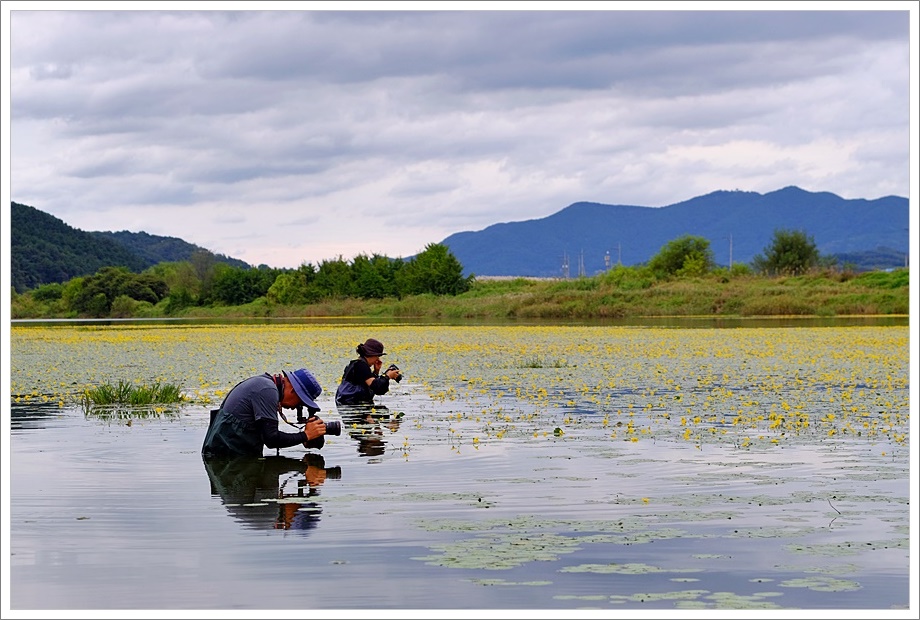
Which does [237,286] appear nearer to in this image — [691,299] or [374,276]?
[374,276]

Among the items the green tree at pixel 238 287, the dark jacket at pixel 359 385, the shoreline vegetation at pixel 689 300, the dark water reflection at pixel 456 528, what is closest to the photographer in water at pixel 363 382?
the dark jacket at pixel 359 385

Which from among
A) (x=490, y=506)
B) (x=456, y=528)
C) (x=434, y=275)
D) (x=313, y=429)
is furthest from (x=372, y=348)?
(x=434, y=275)

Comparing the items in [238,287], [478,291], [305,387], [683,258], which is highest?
[683,258]

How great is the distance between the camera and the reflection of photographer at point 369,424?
43.3 feet

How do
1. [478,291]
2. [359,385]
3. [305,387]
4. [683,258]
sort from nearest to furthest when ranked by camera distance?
1. [305,387]
2. [359,385]
3. [478,291]
4. [683,258]

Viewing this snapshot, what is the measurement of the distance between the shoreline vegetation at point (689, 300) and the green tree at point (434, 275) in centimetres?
708

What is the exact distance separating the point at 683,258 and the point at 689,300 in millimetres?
29382

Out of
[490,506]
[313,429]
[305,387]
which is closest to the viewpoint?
[490,506]

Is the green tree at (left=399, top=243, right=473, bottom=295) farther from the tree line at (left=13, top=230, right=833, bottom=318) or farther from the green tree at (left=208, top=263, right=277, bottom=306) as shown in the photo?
the green tree at (left=208, top=263, right=277, bottom=306)

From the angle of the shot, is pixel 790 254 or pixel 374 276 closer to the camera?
pixel 790 254

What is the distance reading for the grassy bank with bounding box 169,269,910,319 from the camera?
74.9 meters

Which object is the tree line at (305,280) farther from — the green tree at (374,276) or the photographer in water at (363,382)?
→ the photographer in water at (363,382)

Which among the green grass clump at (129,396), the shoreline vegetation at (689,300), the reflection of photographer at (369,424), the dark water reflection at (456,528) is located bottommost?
the dark water reflection at (456,528)

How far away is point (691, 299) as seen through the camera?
8169 centimetres
